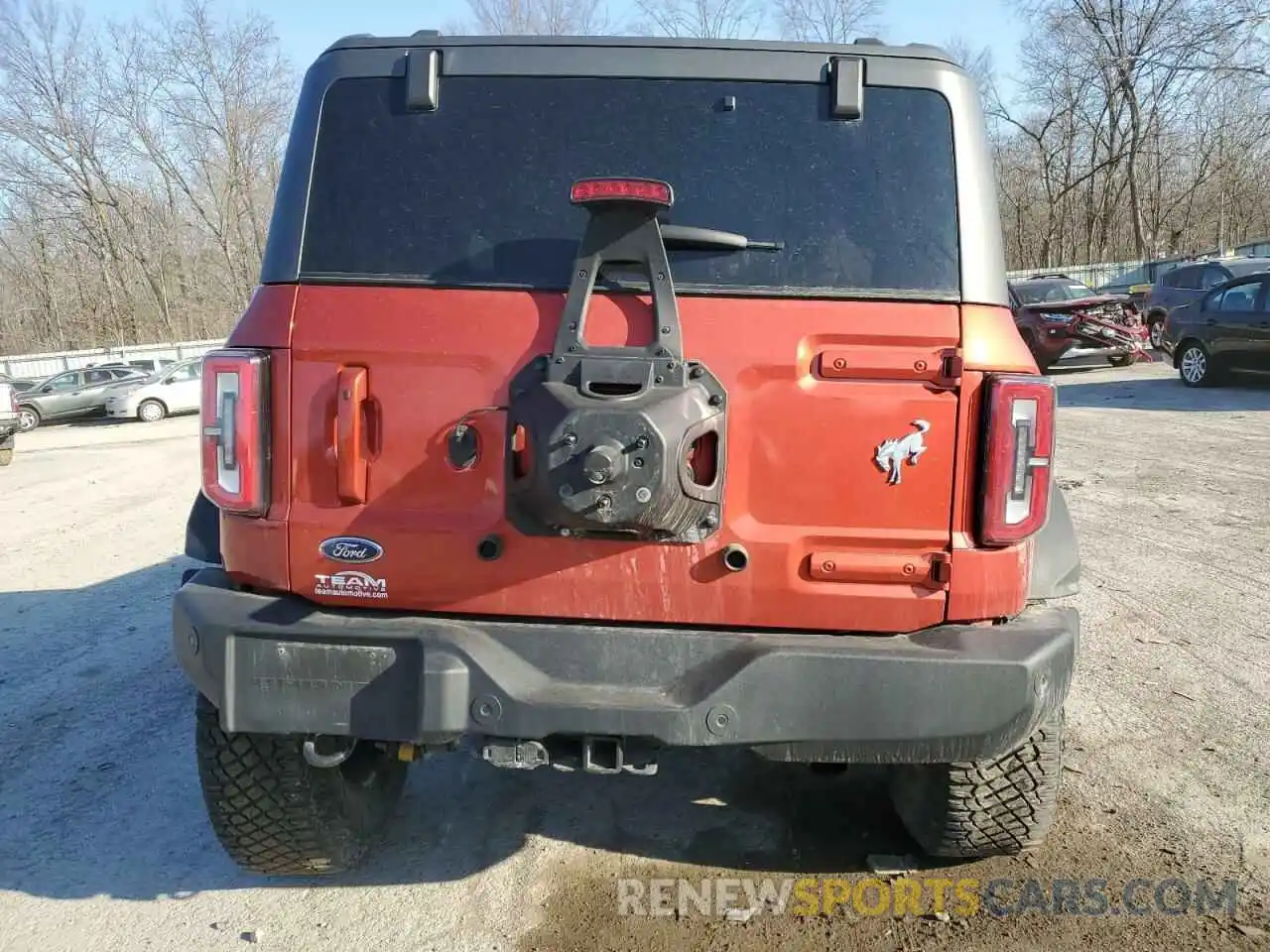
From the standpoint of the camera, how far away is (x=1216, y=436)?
10641mm

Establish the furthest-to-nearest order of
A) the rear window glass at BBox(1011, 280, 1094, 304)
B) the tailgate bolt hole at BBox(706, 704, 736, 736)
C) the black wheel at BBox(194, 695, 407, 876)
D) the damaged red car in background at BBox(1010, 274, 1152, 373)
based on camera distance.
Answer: the rear window glass at BBox(1011, 280, 1094, 304), the damaged red car in background at BBox(1010, 274, 1152, 373), the black wheel at BBox(194, 695, 407, 876), the tailgate bolt hole at BBox(706, 704, 736, 736)

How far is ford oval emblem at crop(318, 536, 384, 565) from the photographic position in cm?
254

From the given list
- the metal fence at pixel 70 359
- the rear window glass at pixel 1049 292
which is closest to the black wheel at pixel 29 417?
the metal fence at pixel 70 359

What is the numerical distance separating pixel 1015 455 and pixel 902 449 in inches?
11.0

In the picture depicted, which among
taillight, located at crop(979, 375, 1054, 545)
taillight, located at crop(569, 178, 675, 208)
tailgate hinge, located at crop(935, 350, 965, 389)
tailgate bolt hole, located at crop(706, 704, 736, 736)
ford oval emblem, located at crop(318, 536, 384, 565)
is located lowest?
tailgate bolt hole, located at crop(706, 704, 736, 736)

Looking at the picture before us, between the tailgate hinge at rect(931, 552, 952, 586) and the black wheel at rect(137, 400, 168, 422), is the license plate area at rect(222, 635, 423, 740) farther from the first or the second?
the black wheel at rect(137, 400, 168, 422)

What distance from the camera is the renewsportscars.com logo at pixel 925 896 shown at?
2.92m

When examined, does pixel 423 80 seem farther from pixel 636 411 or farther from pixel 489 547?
pixel 489 547

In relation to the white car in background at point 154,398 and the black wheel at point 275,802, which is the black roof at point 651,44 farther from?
the white car in background at point 154,398

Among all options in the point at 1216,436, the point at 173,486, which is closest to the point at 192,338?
the point at 173,486

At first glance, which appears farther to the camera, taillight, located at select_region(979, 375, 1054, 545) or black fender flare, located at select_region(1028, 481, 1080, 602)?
black fender flare, located at select_region(1028, 481, 1080, 602)

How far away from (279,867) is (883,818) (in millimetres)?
1982

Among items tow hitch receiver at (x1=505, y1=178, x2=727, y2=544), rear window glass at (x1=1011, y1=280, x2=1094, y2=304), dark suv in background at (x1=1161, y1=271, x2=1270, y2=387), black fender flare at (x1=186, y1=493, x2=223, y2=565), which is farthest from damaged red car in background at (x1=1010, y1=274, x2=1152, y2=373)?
black fender flare at (x1=186, y1=493, x2=223, y2=565)

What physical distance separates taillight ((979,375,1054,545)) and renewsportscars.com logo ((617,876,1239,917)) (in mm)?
1227
